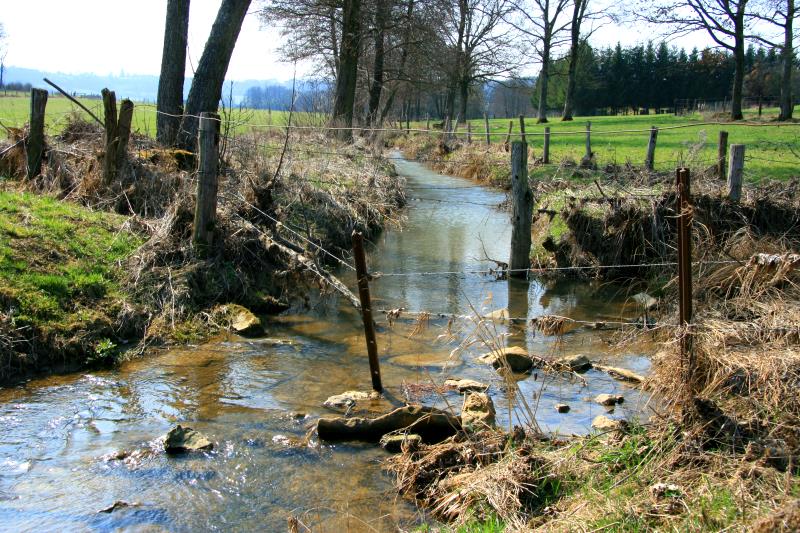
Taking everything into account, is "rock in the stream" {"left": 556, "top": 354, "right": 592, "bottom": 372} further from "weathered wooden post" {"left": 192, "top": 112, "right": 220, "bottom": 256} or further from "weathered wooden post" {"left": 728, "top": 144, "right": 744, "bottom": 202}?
"weathered wooden post" {"left": 728, "top": 144, "right": 744, "bottom": 202}

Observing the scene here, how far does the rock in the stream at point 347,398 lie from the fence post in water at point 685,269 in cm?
277

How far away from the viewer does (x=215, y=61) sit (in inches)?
500

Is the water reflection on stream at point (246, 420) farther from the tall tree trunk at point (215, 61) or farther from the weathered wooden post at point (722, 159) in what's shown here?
the tall tree trunk at point (215, 61)

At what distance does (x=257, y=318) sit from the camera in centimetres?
835

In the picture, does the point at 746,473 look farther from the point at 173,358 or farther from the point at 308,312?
the point at 308,312

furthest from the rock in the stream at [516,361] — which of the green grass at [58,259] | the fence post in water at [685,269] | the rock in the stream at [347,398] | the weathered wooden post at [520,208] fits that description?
the green grass at [58,259]

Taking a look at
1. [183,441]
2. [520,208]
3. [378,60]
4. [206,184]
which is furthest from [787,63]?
[183,441]

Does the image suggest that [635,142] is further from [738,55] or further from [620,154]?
[738,55]

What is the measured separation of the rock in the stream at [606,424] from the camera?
4.87 metres

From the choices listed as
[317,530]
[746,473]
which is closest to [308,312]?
[317,530]

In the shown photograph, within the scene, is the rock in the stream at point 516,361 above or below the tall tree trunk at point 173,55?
below

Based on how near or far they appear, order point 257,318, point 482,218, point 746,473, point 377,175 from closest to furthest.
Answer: point 746,473
point 257,318
point 482,218
point 377,175

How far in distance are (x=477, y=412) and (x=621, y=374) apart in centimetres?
210

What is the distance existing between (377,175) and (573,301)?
8.22 m
